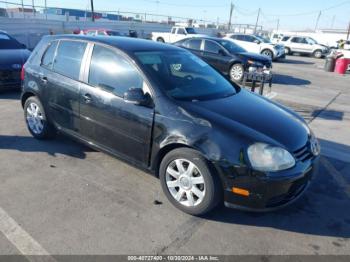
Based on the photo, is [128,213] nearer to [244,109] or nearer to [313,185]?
[244,109]

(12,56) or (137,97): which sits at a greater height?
(137,97)

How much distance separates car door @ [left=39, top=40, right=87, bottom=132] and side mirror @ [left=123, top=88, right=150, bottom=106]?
104cm

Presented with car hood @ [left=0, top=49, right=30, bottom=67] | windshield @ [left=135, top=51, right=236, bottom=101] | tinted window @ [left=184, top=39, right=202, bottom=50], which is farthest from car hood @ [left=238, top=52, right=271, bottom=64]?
windshield @ [left=135, top=51, right=236, bottom=101]

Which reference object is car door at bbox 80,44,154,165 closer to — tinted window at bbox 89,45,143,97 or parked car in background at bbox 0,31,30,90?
tinted window at bbox 89,45,143,97

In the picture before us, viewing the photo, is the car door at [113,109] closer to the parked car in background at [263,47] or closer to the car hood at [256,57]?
the car hood at [256,57]

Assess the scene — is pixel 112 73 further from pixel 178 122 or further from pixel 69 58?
pixel 178 122

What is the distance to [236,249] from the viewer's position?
284cm

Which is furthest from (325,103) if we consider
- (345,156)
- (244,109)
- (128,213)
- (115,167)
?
(128,213)

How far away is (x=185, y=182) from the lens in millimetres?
3266

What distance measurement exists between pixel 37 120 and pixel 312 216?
4.10 meters

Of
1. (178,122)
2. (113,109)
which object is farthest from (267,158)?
(113,109)

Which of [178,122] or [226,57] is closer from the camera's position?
[178,122]

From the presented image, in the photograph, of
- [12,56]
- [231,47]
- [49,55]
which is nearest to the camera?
[49,55]

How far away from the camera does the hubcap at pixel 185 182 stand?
3182 mm
